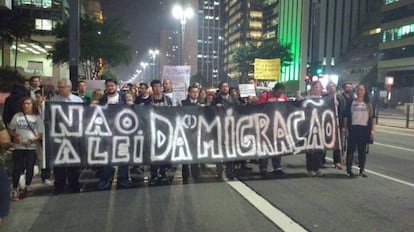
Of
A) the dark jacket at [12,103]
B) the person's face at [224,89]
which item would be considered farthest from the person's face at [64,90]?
the person's face at [224,89]

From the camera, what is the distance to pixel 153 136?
845 cm

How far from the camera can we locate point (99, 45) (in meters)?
41.6

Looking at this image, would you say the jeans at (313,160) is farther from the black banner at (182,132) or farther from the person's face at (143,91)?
the person's face at (143,91)

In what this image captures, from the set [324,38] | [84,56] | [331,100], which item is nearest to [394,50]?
[324,38]

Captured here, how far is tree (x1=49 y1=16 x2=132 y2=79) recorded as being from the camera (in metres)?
41.6

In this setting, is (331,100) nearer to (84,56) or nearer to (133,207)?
(133,207)

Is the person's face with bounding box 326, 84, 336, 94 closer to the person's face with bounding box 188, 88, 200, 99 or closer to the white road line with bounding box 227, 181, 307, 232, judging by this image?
the person's face with bounding box 188, 88, 200, 99

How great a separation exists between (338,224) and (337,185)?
257 cm

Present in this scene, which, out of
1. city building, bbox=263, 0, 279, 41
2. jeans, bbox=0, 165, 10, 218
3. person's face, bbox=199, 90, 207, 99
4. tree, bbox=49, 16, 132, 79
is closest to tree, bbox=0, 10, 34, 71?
tree, bbox=49, 16, 132, 79

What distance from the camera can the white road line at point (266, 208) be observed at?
5.95 m

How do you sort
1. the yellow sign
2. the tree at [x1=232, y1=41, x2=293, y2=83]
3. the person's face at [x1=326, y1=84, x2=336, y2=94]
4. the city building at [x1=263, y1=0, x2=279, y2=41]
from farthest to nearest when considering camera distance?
1. the city building at [x1=263, y1=0, x2=279, y2=41]
2. the tree at [x1=232, y1=41, x2=293, y2=83]
3. the yellow sign
4. the person's face at [x1=326, y1=84, x2=336, y2=94]

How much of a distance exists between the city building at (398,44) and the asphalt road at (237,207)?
222 feet

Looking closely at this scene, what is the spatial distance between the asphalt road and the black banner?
549 mm

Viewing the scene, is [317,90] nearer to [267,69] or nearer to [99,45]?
[267,69]
